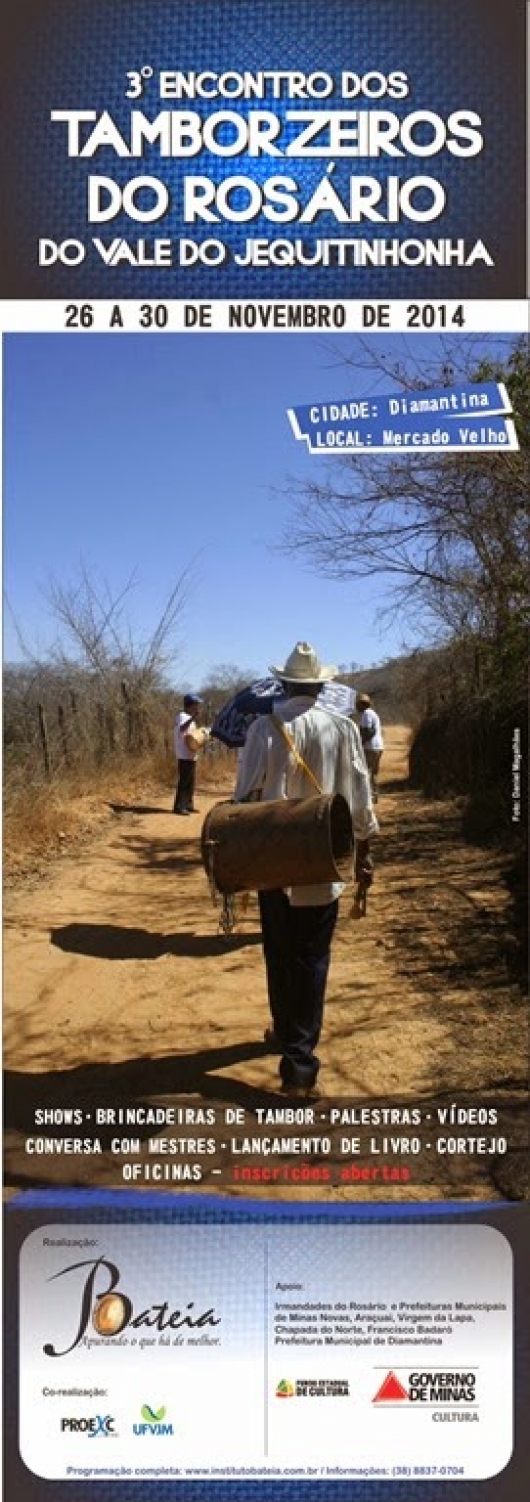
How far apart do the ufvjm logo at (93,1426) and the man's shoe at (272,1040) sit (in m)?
1.23

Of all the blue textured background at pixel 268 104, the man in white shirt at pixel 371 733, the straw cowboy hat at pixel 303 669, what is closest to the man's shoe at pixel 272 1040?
the straw cowboy hat at pixel 303 669

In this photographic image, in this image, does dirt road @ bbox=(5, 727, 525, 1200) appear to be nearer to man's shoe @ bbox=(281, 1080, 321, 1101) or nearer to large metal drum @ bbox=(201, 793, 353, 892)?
man's shoe @ bbox=(281, 1080, 321, 1101)

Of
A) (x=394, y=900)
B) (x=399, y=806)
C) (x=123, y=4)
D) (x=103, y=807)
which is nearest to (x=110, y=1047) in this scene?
(x=394, y=900)

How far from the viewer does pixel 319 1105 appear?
3129mm

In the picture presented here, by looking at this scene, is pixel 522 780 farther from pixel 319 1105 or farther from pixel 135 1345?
pixel 135 1345

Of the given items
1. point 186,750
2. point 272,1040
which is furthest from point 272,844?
point 186,750

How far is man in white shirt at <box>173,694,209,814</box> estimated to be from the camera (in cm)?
821

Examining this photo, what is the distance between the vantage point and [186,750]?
881 cm

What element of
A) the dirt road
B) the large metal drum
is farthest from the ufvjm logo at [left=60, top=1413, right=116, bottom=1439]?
the large metal drum

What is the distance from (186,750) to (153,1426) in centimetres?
627

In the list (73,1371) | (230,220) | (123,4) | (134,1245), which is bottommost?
(73,1371)

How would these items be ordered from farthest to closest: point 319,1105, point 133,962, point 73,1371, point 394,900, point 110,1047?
point 394,900 → point 133,962 → point 110,1047 → point 319,1105 → point 73,1371

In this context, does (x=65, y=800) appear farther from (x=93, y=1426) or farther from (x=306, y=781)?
(x=93, y=1426)

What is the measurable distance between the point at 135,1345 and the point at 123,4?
3718 mm
